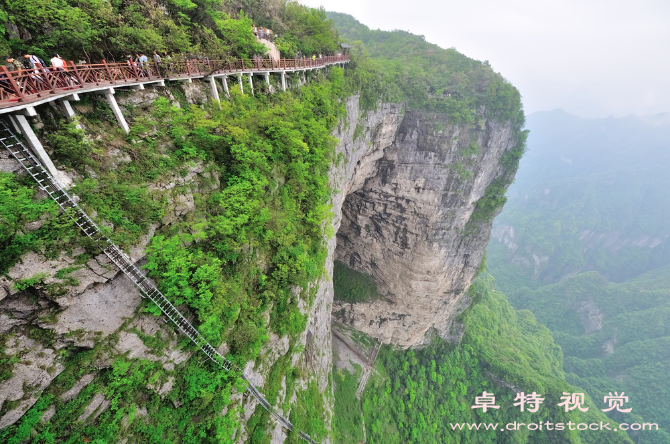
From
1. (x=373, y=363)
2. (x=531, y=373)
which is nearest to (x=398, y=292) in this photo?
(x=373, y=363)

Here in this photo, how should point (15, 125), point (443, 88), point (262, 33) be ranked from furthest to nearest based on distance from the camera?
point (443, 88) → point (262, 33) → point (15, 125)

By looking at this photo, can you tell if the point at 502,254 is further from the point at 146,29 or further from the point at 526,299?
the point at 146,29

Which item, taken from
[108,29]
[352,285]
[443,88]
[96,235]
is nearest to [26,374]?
[96,235]

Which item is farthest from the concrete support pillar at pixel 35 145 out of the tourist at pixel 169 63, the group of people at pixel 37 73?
the tourist at pixel 169 63

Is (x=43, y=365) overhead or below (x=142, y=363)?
overhead

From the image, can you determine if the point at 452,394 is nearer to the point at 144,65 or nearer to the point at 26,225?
the point at 26,225

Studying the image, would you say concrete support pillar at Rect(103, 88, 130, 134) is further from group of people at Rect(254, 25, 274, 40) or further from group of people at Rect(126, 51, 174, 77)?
group of people at Rect(254, 25, 274, 40)
